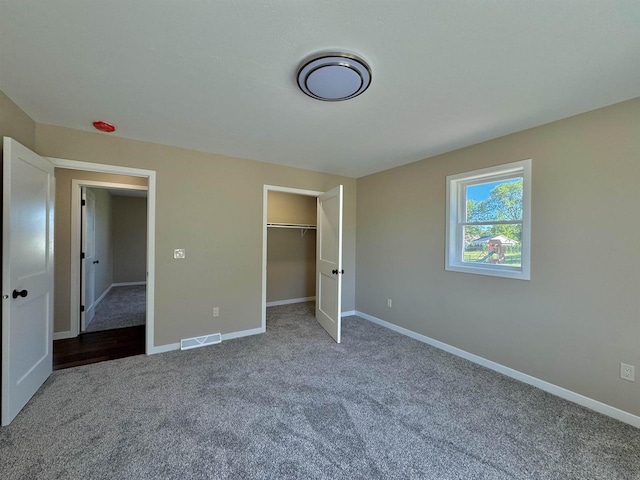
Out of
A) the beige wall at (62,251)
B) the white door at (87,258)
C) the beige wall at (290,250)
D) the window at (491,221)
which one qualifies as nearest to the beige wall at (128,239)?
the white door at (87,258)

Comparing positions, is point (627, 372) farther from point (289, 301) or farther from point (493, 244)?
point (289, 301)

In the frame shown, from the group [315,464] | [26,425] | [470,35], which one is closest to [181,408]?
[26,425]

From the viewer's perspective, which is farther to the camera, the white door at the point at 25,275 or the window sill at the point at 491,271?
the window sill at the point at 491,271

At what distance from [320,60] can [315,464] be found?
7.82ft

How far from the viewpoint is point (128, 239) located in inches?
276

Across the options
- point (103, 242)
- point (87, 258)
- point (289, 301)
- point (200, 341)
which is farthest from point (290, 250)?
point (103, 242)

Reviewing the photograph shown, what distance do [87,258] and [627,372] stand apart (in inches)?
243

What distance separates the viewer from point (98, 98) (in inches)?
79.7

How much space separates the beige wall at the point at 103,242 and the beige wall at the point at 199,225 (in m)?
1.93

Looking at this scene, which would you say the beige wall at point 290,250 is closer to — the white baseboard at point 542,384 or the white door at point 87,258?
the white baseboard at point 542,384

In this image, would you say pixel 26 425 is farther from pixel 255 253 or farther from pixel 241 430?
pixel 255 253

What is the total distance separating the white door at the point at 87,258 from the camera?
3.61m

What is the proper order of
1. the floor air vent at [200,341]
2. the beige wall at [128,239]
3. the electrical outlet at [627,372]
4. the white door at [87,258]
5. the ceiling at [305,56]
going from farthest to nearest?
the beige wall at [128,239] < the white door at [87,258] < the floor air vent at [200,341] < the electrical outlet at [627,372] < the ceiling at [305,56]

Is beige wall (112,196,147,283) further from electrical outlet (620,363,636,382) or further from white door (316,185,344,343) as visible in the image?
electrical outlet (620,363,636,382)
